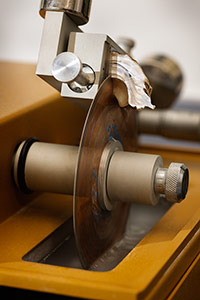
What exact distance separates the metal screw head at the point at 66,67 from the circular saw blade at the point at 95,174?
0.04 m

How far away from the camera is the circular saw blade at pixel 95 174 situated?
19.3 inches

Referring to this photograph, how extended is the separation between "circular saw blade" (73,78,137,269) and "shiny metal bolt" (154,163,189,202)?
70 mm

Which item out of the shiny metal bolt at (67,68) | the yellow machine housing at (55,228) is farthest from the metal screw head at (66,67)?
the yellow machine housing at (55,228)

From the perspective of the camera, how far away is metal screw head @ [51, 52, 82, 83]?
1.60 feet

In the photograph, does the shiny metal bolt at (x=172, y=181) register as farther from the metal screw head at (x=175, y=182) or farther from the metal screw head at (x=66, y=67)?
the metal screw head at (x=66, y=67)

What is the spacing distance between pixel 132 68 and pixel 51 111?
0.66 ft

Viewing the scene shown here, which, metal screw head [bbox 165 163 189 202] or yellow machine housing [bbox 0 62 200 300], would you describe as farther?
metal screw head [bbox 165 163 189 202]

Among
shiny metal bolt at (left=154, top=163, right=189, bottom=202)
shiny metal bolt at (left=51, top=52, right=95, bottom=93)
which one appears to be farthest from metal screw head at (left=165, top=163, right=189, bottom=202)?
shiny metal bolt at (left=51, top=52, right=95, bottom=93)

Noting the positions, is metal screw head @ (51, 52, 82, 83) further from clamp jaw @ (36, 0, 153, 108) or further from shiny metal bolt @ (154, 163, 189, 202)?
shiny metal bolt @ (154, 163, 189, 202)

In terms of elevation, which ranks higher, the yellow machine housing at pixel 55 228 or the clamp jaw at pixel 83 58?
the clamp jaw at pixel 83 58

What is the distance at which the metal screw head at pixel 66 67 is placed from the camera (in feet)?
1.60

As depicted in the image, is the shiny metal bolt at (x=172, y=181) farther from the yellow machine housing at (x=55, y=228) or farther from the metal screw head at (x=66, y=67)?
the metal screw head at (x=66, y=67)

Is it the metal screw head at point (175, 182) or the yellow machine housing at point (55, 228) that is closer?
the yellow machine housing at point (55, 228)

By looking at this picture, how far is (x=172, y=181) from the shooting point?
1.73 feet
